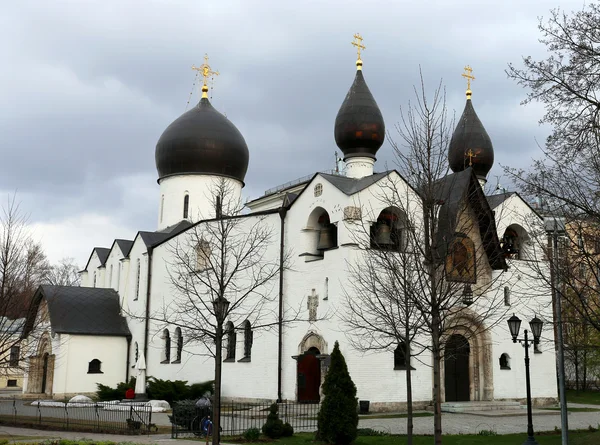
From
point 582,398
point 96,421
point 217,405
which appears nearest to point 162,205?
point 96,421

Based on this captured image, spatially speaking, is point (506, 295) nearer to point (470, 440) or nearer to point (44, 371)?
point (470, 440)

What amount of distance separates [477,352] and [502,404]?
7.02 feet

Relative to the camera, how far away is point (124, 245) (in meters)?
38.7

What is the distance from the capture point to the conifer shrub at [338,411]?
591 inches

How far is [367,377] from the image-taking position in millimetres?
23000

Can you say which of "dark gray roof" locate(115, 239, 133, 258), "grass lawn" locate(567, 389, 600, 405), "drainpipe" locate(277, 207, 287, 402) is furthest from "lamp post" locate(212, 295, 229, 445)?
"dark gray roof" locate(115, 239, 133, 258)

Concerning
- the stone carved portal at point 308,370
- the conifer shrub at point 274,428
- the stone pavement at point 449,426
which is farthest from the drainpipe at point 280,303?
the conifer shrub at point 274,428

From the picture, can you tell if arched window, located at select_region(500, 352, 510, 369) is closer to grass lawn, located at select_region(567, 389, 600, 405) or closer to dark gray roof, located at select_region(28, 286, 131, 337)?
grass lawn, located at select_region(567, 389, 600, 405)

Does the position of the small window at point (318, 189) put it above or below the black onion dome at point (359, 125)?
below

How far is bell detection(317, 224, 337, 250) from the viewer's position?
83.0 feet

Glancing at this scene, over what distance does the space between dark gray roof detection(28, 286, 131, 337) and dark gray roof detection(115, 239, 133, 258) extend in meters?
2.48

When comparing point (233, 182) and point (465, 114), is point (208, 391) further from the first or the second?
→ point (465, 114)

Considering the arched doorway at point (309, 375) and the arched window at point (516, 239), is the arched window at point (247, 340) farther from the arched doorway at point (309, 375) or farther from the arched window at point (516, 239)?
the arched window at point (516, 239)

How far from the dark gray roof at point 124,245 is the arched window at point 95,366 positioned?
239 inches
